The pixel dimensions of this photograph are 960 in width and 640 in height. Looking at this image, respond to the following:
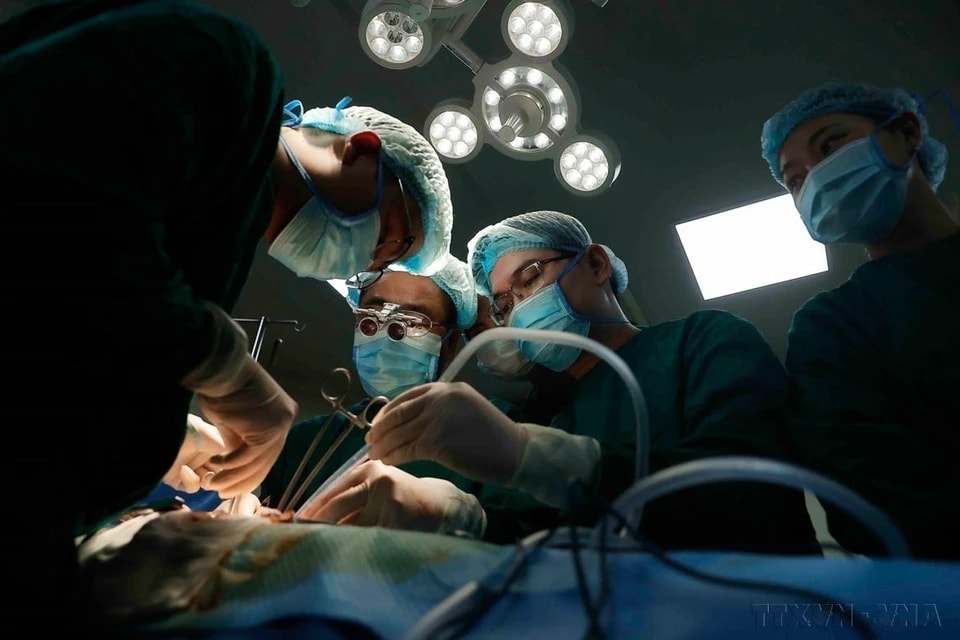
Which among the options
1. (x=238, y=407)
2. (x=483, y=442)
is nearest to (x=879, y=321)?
(x=483, y=442)

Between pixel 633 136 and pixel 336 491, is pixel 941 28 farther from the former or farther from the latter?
pixel 336 491

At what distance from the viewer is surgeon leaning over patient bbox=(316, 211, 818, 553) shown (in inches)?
38.8

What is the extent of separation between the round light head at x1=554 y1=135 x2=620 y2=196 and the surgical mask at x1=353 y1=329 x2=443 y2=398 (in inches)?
27.7

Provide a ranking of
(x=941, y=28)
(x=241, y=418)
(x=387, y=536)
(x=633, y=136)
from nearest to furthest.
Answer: (x=387, y=536), (x=241, y=418), (x=941, y=28), (x=633, y=136)

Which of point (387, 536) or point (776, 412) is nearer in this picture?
point (387, 536)

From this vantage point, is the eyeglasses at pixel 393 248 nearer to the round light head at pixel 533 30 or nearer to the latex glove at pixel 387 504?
the latex glove at pixel 387 504

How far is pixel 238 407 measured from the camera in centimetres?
100

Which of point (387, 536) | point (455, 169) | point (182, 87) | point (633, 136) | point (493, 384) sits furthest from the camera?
point (493, 384)

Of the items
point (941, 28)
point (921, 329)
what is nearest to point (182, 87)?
point (921, 329)

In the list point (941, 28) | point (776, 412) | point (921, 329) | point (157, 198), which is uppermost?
point (941, 28)

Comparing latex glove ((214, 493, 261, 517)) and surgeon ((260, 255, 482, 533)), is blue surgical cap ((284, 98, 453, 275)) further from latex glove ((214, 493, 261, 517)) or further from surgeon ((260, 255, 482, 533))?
latex glove ((214, 493, 261, 517))

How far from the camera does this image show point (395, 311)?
2.15 metres

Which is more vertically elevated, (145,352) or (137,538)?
(145,352)

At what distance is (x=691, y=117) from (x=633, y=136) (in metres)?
0.21
